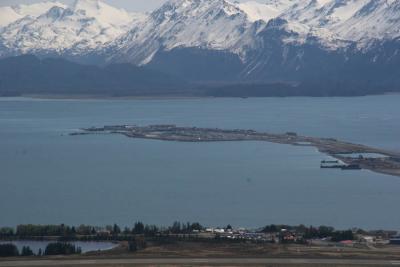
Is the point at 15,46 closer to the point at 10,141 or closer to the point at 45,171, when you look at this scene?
the point at 10,141

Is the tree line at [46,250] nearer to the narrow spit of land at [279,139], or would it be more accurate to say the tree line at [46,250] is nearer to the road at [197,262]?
the road at [197,262]

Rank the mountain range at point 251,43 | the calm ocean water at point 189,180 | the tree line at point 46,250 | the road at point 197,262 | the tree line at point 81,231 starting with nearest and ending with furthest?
the road at point 197,262 → the tree line at point 46,250 → the tree line at point 81,231 → the calm ocean water at point 189,180 → the mountain range at point 251,43

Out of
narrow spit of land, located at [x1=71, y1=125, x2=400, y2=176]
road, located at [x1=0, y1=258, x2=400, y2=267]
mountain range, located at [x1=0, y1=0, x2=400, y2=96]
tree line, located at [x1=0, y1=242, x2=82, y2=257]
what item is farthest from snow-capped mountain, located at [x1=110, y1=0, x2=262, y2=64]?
road, located at [x1=0, y1=258, x2=400, y2=267]

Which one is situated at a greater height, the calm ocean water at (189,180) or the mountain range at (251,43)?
the mountain range at (251,43)

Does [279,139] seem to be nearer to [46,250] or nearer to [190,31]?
[46,250]

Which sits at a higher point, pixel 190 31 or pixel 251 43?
pixel 190 31

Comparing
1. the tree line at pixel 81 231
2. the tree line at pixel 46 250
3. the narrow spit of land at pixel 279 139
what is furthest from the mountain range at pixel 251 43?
the tree line at pixel 46 250

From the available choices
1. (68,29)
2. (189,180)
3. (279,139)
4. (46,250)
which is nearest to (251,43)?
(68,29)
